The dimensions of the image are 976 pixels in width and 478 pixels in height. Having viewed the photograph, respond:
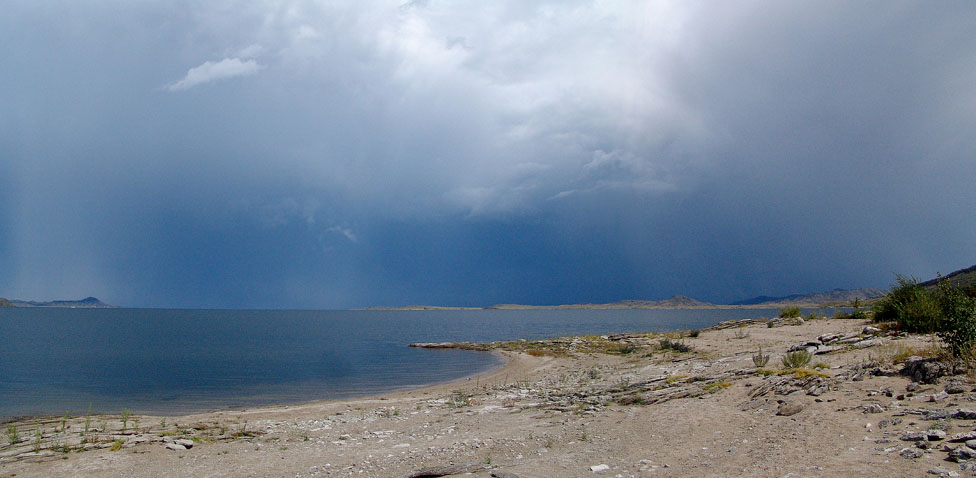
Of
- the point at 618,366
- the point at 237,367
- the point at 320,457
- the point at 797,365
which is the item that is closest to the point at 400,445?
the point at 320,457

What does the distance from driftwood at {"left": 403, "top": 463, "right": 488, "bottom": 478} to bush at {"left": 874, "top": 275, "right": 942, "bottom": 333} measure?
1853 cm

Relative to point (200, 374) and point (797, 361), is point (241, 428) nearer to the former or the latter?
point (797, 361)

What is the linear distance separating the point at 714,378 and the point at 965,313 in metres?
7.86

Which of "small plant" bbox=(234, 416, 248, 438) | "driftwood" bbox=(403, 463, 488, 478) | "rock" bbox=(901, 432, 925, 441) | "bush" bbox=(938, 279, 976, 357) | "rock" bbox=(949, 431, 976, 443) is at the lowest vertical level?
"small plant" bbox=(234, 416, 248, 438)

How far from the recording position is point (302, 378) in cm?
3716

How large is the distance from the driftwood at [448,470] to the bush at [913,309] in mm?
18534

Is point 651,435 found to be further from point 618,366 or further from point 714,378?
point 618,366

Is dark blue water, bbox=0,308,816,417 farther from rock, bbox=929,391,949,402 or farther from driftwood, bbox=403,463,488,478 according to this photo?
rock, bbox=929,391,949,402

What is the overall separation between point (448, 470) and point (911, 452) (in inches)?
352

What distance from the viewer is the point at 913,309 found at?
24859 mm

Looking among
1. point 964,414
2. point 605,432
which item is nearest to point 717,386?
point 605,432

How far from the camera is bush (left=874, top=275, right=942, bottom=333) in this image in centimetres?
2303

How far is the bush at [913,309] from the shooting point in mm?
23031

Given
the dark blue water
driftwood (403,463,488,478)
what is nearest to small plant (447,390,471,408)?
the dark blue water
